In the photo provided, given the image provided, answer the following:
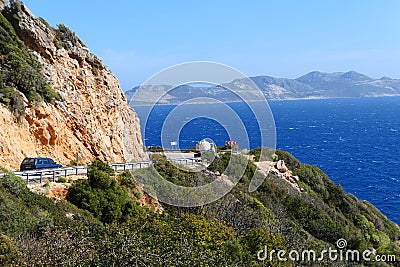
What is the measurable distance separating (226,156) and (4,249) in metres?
25.9

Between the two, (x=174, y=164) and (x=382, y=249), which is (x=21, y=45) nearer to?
(x=174, y=164)

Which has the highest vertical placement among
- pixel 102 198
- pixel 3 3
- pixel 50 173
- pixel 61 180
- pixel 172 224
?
pixel 3 3

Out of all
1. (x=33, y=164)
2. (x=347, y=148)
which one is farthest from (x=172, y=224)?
(x=347, y=148)

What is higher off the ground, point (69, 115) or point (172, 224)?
point (69, 115)

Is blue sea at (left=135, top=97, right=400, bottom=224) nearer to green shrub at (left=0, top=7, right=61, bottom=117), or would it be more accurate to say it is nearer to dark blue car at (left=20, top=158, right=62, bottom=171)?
dark blue car at (left=20, top=158, right=62, bottom=171)

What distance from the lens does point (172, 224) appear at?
14359mm

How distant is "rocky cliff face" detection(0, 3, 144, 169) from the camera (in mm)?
23266

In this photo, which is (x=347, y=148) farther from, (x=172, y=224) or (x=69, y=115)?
(x=172, y=224)

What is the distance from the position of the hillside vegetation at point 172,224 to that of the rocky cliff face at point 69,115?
3997 millimetres

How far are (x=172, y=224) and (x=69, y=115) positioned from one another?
14.6 m

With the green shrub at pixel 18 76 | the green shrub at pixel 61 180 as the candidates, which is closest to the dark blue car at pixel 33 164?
the green shrub at pixel 61 180

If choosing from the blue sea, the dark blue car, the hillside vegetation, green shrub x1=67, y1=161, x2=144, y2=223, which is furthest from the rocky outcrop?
green shrub x1=67, y1=161, x2=144, y2=223

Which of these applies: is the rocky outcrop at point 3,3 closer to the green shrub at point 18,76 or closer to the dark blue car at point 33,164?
the green shrub at point 18,76

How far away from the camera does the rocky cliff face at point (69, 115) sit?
23266mm
